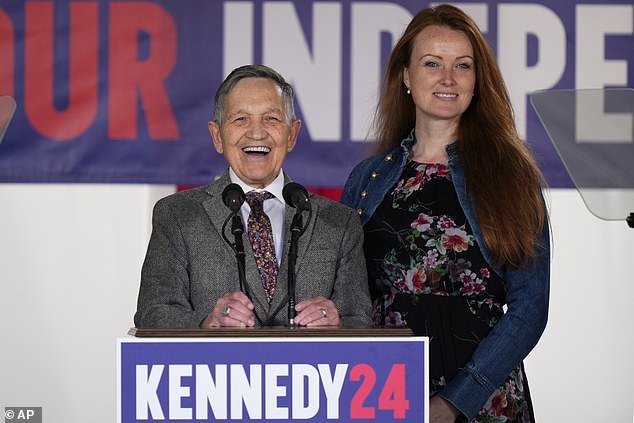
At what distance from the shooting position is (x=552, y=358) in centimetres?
460

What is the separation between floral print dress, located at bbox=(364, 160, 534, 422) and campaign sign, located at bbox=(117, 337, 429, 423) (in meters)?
0.72

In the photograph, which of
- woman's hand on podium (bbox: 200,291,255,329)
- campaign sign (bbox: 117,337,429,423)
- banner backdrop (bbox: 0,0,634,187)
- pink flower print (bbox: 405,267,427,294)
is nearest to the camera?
campaign sign (bbox: 117,337,429,423)

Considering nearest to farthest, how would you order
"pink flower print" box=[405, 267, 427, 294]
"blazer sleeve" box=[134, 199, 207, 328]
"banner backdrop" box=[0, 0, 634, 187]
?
A: "blazer sleeve" box=[134, 199, 207, 328], "pink flower print" box=[405, 267, 427, 294], "banner backdrop" box=[0, 0, 634, 187]

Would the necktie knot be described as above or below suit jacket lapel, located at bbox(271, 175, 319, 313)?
above

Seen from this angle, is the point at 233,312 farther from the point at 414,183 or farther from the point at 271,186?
the point at 414,183

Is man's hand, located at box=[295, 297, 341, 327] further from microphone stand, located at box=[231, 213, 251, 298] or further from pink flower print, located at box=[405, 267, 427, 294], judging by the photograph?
pink flower print, located at box=[405, 267, 427, 294]

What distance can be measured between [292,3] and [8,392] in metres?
1.97

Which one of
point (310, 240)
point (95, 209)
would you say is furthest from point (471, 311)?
point (95, 209)

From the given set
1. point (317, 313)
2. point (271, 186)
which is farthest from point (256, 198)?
point (317, 313)

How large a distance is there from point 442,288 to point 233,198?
0.70 meters

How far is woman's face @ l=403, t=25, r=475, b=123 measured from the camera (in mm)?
2740

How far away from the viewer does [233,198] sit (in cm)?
223


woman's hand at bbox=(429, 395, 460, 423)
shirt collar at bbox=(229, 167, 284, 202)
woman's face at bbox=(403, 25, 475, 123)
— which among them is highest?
woman's face at bbox=(403, 25, 475, 123)

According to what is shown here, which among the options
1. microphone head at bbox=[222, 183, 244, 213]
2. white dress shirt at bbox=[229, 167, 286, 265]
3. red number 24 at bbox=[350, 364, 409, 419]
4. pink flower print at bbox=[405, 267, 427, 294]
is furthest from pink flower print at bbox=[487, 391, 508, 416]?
microphone head at bbox=[222, 183, 244, 213]
